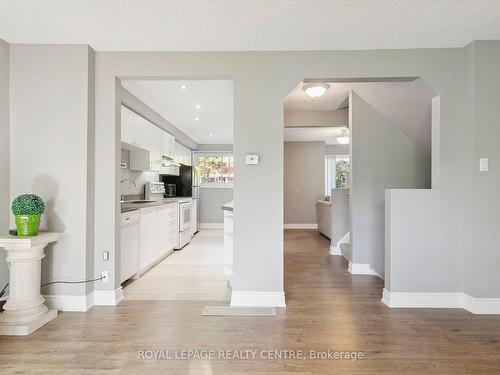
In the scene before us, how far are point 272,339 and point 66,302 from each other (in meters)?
1.94

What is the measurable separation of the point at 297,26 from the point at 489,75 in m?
1.87

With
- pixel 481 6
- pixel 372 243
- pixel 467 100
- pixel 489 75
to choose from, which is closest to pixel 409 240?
pixel 372 243

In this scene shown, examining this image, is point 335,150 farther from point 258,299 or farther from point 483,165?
point 258,299

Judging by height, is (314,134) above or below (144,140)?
above

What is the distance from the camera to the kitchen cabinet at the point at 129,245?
310 centimetres

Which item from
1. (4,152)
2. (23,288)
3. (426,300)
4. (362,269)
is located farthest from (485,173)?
(4,152)

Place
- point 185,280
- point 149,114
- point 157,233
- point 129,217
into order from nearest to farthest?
point 129,217 → point 185,280 → point 157,233 → point 149,114

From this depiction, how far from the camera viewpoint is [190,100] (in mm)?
4262

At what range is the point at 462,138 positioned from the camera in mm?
2627

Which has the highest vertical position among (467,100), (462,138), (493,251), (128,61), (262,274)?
(128,61)

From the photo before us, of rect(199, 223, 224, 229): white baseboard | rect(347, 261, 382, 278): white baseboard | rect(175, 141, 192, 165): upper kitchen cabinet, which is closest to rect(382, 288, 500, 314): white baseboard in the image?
rect(347, 261, 382, 278): white baseboard

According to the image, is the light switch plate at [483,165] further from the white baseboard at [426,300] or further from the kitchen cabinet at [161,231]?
the kitchen cabinet at [161,231]

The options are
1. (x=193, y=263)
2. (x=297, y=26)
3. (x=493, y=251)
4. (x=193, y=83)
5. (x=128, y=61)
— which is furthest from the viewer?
(x=193, y=263)

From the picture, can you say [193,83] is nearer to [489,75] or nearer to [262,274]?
[262,274]
